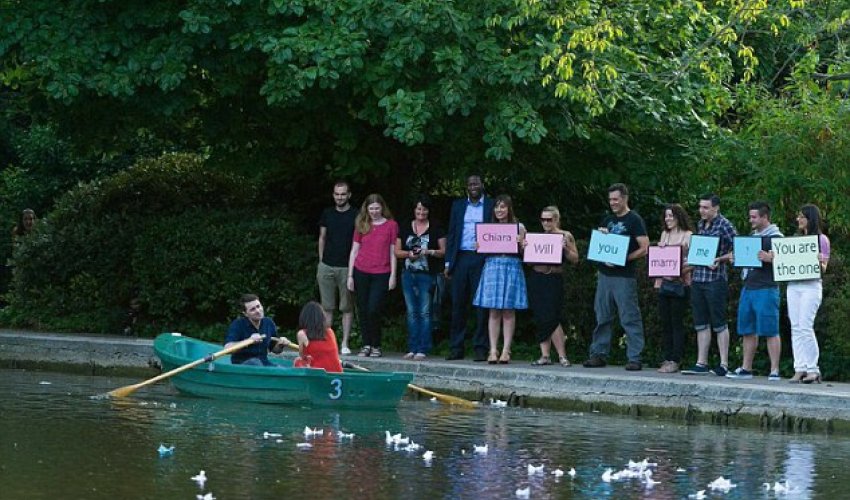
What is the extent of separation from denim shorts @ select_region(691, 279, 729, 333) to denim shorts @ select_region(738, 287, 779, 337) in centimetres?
33

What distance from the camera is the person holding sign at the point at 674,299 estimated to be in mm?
18641

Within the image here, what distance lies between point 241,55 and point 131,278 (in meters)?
4.40

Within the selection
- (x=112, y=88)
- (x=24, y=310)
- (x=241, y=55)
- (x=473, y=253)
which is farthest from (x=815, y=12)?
(x=24, y=310)

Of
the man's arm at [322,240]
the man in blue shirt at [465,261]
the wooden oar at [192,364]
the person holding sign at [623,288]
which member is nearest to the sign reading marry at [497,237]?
the man in blue shirt at [465,261]

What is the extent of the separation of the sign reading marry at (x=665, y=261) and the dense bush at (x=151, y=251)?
220 inches

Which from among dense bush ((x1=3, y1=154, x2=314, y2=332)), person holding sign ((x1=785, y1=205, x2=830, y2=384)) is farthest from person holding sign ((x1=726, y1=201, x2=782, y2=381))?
dense bush ((x1=3, y1=154, x2=314, y2=332))

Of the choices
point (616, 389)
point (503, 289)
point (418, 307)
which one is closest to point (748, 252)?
point (616, 389)

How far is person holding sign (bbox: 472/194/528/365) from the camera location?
64.0ft

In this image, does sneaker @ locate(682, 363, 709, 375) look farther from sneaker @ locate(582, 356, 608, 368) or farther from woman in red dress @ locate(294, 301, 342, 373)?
woman in red dress @ locate(294, 301, 342, 373)

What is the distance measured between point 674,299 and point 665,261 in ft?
1.54

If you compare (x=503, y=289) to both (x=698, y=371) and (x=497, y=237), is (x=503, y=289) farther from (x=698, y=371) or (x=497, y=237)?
(x=698, y=371)

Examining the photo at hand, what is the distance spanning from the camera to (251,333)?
57.7 ft

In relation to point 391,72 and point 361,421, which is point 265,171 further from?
point 361,421

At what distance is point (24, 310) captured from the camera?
2433 cm
